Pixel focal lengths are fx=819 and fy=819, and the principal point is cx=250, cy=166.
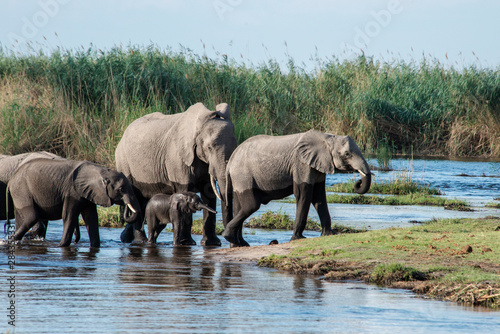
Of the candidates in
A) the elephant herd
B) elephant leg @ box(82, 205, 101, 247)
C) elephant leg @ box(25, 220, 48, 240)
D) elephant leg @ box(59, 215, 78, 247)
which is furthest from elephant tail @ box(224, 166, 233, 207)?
elephant leg @ box(25, 220, 48, 240)

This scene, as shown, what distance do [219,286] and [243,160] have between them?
11.7 feet

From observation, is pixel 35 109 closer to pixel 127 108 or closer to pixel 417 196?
pixel 127 108

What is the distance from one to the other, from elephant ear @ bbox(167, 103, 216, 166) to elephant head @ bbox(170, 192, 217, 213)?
2.25 ft

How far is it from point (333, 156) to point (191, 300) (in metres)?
4.48

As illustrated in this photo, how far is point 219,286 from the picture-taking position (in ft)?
24.8

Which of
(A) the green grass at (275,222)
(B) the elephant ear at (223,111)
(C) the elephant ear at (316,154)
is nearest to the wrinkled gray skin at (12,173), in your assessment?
(B) the elephant ear at (223,111)

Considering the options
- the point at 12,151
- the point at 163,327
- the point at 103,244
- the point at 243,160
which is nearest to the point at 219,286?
the point at 163,327

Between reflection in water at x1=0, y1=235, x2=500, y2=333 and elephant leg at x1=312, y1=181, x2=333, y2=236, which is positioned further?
elephant leg at x1=312, y1=181, x2=333, y2=236

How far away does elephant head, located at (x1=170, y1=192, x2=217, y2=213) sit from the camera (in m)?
11.1

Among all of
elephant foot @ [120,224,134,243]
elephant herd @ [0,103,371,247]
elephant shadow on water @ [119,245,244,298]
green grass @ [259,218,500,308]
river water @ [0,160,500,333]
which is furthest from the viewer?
elephant foot @ [120,224,134,243]

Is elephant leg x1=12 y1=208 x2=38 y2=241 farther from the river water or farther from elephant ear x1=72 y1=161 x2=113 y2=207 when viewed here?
elephant ear x1=72 y1=161 x2=113 y2=207

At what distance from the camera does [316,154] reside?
10.7 meters

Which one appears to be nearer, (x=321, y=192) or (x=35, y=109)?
(x=321, y=192)

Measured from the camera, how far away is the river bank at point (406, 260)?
23.8ft
